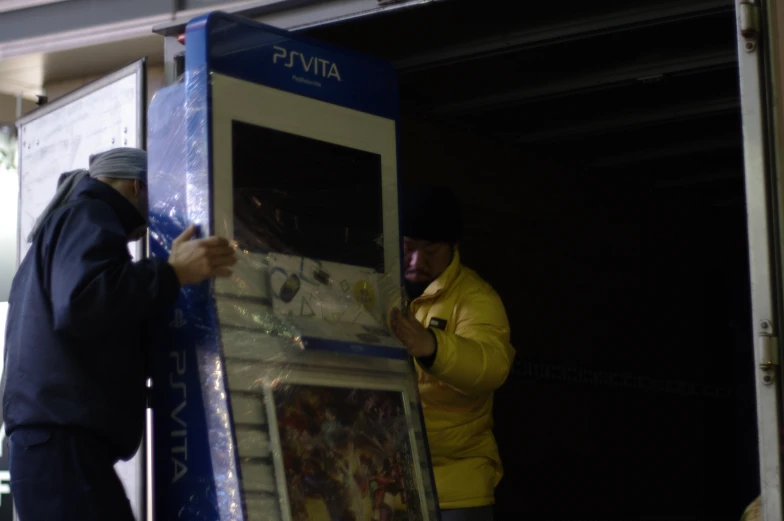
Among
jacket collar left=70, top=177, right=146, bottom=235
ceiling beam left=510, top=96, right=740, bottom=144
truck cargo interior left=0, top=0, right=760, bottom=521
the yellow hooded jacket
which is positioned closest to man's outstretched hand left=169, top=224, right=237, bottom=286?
jacket collar left=70, top=177, right=146, bottom=235

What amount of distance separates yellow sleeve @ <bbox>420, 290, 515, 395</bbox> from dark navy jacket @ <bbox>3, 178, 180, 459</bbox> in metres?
0.94

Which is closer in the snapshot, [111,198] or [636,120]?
[111,198]

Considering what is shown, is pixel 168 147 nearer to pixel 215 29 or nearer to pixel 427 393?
pixel 215 29

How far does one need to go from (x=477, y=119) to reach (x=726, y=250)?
140 inches

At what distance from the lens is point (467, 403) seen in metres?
3.68

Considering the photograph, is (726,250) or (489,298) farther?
(726,250)

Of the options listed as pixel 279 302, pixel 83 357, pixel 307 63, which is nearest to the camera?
pixel 83 357

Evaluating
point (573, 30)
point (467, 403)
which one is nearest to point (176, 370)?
point (467, 403)

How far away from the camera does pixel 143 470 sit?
402 cm

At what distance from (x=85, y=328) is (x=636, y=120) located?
4.25m

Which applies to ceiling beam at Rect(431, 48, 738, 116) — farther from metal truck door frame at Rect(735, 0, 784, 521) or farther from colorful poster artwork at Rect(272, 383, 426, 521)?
colorful poster artwork at Rect(272, 383, 426, 521)

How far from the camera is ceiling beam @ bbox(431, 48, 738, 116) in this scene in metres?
5.39

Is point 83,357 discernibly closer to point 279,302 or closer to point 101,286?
point 101,286

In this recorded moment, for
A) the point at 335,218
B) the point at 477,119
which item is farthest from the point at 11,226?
the point at 335,218
